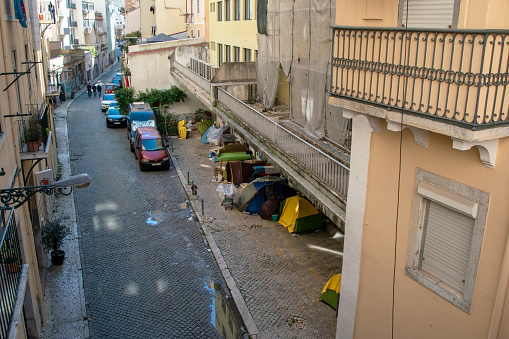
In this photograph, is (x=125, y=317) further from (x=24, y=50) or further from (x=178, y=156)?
(x=178, y=156)

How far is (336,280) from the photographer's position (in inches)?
475

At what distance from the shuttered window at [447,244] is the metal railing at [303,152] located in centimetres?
308

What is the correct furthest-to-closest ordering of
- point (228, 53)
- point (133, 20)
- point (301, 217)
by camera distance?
point (133, 20) < point (228, 53) < point (301, 217)

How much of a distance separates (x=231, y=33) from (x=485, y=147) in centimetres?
2291

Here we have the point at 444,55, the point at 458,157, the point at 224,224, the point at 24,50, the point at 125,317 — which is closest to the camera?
the point at 444,55

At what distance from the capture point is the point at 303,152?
1264cm

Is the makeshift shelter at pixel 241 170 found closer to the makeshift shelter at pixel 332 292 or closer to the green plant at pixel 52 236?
the green plant at pixel 52 236

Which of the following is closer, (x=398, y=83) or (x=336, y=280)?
(x=398, y=83)

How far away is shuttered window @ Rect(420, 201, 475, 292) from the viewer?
6625 millimetres

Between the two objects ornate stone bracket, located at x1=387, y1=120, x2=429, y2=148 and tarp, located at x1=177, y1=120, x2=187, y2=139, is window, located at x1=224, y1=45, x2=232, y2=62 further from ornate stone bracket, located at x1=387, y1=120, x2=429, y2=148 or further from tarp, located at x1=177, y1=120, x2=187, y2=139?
ornate stone bracket, located at x1=387, y1=120, x2=429, y2=148

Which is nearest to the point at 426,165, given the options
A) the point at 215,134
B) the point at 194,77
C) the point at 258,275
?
the point at 258,275

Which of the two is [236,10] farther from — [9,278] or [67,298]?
[9,278]

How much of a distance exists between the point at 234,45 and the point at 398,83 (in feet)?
69.3

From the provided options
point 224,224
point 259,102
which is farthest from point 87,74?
point 224,224
